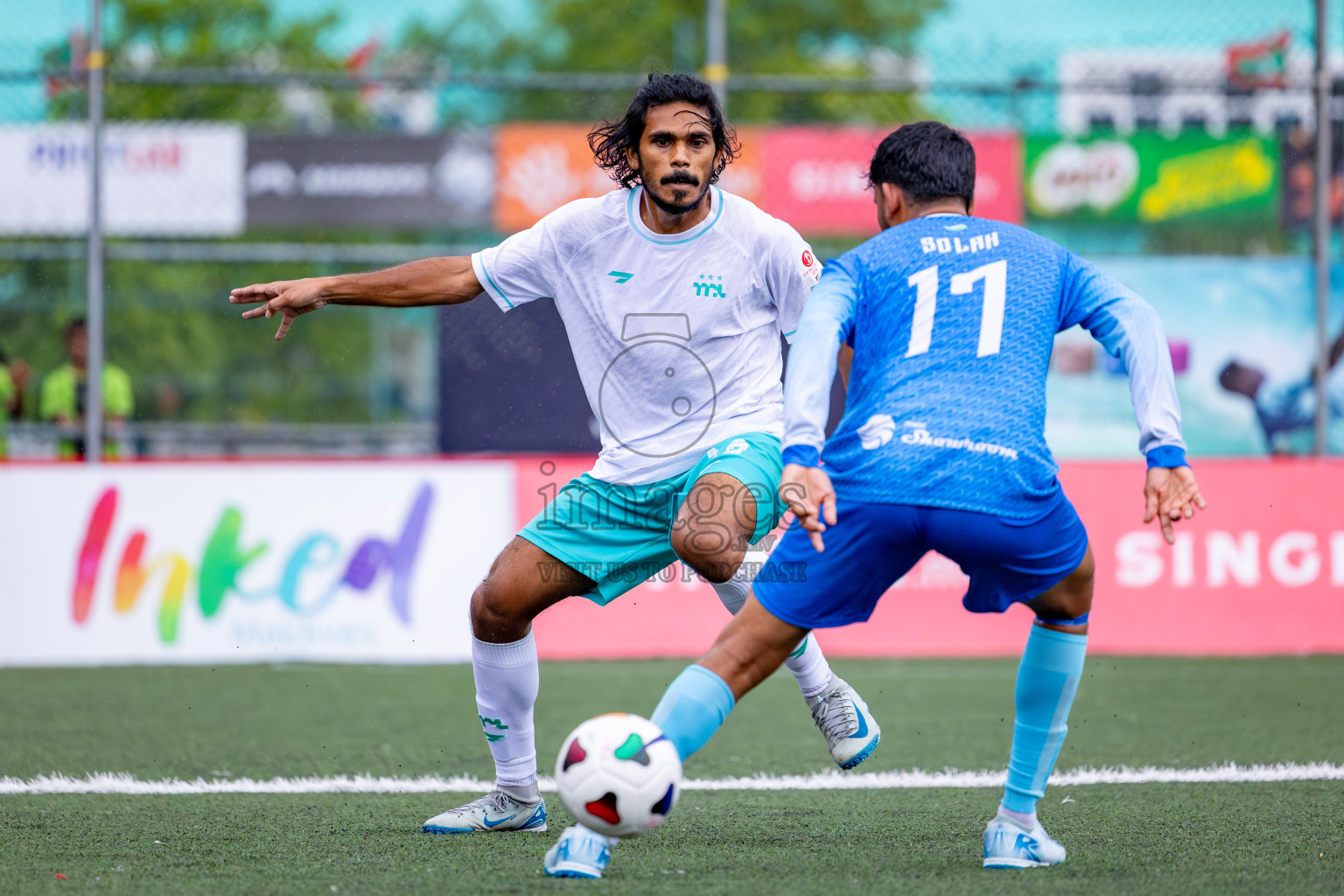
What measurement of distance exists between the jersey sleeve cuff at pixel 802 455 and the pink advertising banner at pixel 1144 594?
4.99 metres

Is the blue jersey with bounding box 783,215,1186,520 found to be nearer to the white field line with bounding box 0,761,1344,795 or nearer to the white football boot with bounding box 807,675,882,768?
the white football boot with bounding box 807,675,882,768

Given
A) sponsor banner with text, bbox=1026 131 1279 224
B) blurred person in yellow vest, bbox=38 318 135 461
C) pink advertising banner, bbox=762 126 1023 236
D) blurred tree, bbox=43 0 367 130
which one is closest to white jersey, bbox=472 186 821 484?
blurred person in yellow vest, bbox=38 318 135 461

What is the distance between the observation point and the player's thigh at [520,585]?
13.8 ft

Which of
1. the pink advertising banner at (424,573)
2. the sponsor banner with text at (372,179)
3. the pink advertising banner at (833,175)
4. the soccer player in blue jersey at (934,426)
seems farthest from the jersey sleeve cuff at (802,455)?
the sponsor banner with text at (372,179)

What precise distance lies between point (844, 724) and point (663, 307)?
1.31 metres

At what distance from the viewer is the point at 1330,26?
30.8 feet

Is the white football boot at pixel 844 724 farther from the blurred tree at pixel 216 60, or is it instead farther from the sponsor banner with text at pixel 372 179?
the sponsor banner with text at pixel 372 179

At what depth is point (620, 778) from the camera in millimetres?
3309

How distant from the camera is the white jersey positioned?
429cm

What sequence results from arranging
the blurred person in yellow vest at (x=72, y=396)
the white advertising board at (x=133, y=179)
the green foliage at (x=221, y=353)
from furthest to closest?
1. the green foliage at (x=221, y=353)
2. the white advertising board at (x=133, y=179)
3. the blurred person in yellow vest at (x=72, y=396)

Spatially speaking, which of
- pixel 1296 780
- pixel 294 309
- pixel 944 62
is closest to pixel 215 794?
pixel 294 309

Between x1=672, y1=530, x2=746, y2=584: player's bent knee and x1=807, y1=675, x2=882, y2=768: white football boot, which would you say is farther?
x1=807, y1=675, x2=882, y2=768: white football boot

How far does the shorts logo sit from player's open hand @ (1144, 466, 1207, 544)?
0.61m

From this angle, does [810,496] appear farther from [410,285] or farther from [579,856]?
[410,285]
